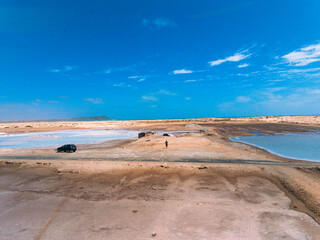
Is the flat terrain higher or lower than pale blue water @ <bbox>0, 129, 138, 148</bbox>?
lower

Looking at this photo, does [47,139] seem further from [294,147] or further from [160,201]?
[294,147]

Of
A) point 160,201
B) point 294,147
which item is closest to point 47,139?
point 160,201

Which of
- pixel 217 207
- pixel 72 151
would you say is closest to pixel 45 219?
pixel 217 207

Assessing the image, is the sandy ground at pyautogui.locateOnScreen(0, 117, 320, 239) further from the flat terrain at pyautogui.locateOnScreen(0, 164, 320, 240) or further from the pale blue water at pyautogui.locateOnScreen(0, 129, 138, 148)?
the pale blue water at pyautogui.locateOnScreen(0, 129, 138, 148)

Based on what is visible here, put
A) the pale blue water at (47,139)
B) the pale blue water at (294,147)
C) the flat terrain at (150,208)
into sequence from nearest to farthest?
the flat terrain at (150,208) → the pale blue water at (294,147) → the pale blue water at (47,139)

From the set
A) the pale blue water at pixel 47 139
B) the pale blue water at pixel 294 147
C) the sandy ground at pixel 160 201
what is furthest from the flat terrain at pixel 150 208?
the pale blue water at pixel 47 139

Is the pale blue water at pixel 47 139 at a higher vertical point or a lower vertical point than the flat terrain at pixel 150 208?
higher

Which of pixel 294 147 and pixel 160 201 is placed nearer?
pixel 160 201

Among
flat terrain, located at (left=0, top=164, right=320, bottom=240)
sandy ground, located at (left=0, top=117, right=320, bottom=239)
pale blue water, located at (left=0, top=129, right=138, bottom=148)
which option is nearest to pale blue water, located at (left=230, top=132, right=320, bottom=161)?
sandy ground, located at (left=0, top=117, right=320, bottom=239)

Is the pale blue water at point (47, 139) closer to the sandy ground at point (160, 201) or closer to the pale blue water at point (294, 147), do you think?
the sandy ground at point (160, 201)

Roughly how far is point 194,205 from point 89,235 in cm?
534

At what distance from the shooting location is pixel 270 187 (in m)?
12.7

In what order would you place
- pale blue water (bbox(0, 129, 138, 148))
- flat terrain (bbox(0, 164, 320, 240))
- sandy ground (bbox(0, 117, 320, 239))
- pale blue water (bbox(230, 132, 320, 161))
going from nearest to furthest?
flat terrain (bbox(0, 164, 320, 240)) → sandy ground (bbox(0, 117, 320, 239)) → pale blue water (bbox(230, 132, 320, 161)) → pale blue water (bbox(0, 129, 138, 148))

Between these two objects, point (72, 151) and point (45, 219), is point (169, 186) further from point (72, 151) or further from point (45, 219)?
point (72, 151)
